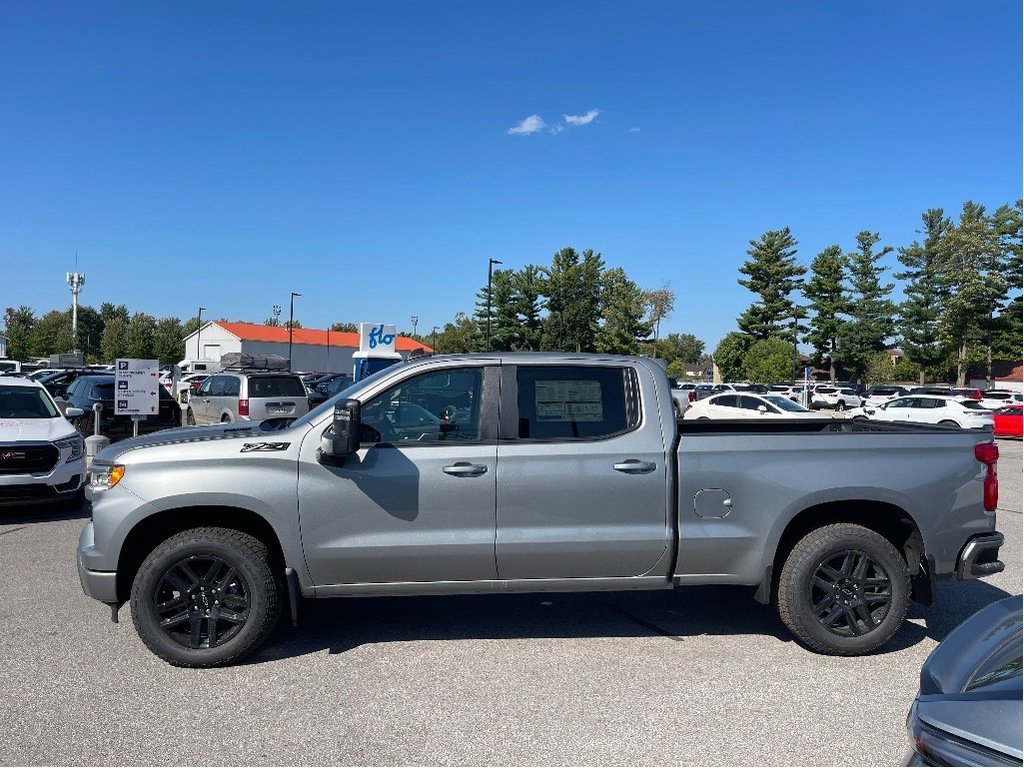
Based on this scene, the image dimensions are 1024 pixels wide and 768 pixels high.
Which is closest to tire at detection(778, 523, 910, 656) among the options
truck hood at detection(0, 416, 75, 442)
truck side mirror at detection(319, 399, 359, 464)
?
truck side mirror at detection(319, 399, 359, 464)

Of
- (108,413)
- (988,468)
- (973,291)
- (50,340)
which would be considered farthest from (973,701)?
(50,340)

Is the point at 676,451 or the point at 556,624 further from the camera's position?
the point at 556,624

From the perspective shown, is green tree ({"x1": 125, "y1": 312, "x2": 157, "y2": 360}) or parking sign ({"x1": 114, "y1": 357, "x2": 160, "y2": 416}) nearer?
parking sign ({"x1": 114, "y1": 357, "x2": 160, "y2": 416})

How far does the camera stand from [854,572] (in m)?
4.77

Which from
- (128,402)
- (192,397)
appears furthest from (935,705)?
(192,397)

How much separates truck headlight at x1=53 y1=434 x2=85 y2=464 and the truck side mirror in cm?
601

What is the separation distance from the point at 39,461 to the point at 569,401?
22.6 feet

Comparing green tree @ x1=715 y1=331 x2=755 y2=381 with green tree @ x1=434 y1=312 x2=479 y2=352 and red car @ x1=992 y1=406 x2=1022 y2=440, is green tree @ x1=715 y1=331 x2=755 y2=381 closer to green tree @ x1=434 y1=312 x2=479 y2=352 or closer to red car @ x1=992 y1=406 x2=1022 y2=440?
green tree @ x1=434 y1=312 x2=479 y2=352

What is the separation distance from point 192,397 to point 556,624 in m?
18.6

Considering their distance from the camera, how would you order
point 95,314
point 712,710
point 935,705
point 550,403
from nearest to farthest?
point 935,705 < point 712,710 < point 550,403 < point 95,314

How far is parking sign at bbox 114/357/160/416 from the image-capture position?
42.0 ft

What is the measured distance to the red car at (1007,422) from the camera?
25.8 meters

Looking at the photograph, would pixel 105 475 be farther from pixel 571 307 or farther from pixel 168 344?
A: pixel 168 344

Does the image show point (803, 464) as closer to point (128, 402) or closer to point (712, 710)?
point (712, 710)
